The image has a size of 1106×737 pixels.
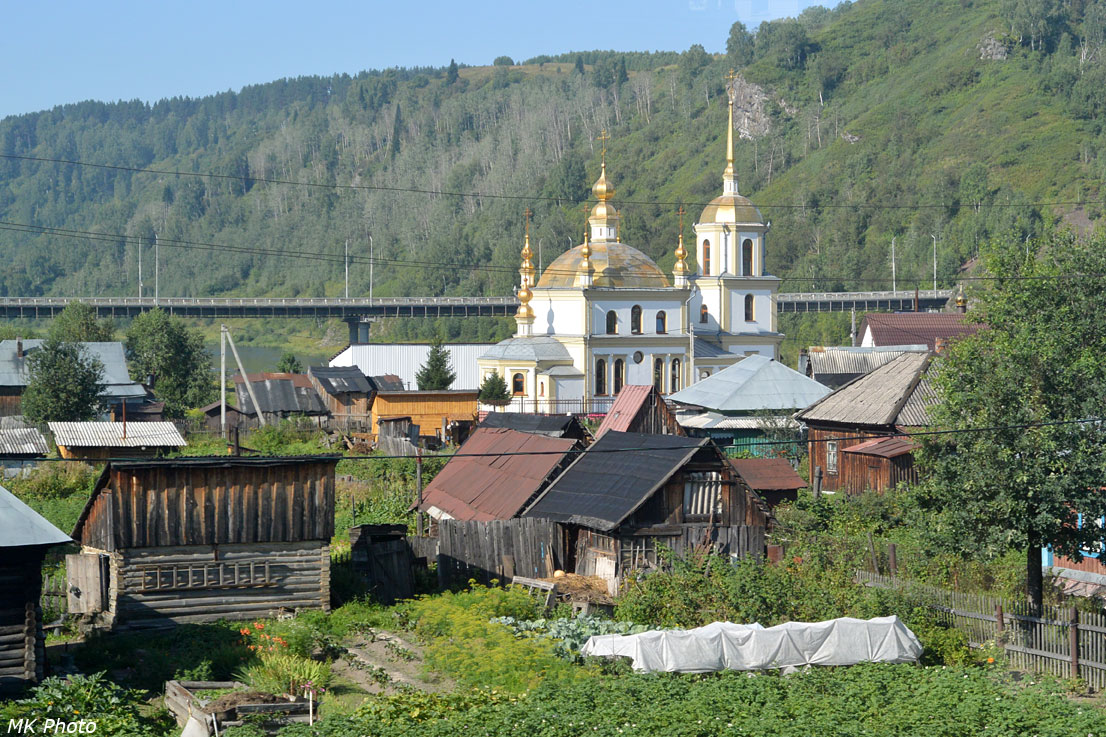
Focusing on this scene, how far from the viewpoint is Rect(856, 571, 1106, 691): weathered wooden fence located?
19.1 meters

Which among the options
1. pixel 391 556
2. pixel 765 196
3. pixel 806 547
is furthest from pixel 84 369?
pixel 765 196

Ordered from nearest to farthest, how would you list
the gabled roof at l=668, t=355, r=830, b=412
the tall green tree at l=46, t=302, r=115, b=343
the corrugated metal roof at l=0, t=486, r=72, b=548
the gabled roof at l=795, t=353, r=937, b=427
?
1. the corrugated metal roof at l=0, t=486, r=72, b=548
2. the gabled roof at l=795, t=353, r=937, b=427
3. the gabled roof at l=668, t=355, r=830, b=412
4. the tall green tree at l=46, t=302, r=115, b=343

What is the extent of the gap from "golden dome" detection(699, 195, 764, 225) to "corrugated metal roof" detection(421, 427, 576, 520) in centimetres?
4076

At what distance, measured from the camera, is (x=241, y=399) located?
58.5 metres

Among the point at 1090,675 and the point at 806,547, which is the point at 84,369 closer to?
the point at 806,547

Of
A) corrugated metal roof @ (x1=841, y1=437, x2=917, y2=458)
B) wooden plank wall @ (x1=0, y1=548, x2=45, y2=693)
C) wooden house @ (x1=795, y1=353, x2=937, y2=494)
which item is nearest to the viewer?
wooden plank wall @ (x1=0, y1=548, x2=45, y2=693)

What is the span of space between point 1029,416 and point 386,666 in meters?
10.2

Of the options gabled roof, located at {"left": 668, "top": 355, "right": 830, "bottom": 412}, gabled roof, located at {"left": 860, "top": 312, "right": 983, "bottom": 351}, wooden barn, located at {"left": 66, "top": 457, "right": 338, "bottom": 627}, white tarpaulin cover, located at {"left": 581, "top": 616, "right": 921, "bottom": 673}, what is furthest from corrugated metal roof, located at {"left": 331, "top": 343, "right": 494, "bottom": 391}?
white tarpaulin cover, located at {"left": 581, "top": 616, "right": 921, "bottom": 673}

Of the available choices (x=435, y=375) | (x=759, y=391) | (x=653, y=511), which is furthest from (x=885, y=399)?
(x=435, y=375)

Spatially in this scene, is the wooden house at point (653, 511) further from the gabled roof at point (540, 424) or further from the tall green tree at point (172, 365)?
the tall green tree at point (172, 365)

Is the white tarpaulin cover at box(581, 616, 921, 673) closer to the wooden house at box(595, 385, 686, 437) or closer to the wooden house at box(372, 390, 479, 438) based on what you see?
the wooden house at box(595, 385, 686, 437)

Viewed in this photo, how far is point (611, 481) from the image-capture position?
24953 millimetres

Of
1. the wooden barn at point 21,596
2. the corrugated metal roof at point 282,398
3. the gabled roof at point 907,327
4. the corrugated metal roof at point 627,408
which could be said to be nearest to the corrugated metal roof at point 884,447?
the corrugated metal roof at point 627,408

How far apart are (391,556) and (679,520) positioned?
16.6ft
